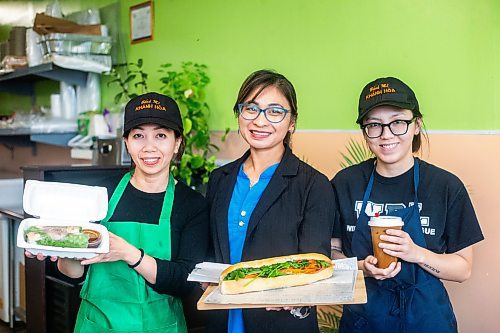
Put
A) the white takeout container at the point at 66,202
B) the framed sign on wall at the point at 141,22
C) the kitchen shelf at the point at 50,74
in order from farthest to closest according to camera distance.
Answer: the kitchen shelf at the point at 50,74, the framed sign on wall at the point at 141,22, the white takeout container at the point at 66,202

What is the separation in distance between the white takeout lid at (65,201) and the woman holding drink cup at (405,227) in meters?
0.79

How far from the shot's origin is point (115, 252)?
1.71 meters

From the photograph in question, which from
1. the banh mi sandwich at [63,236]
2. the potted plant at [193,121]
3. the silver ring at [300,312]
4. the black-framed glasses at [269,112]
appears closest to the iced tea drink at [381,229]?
the silver ring at [300,312]

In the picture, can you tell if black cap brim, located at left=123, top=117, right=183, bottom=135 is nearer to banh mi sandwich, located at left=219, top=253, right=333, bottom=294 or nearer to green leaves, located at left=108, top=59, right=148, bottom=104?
banh mi sandwich, located at left=219, top=253, right=333, bottom=294

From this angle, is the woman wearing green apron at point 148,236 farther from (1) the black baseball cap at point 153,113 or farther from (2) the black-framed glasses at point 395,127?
(2) the black-framed glasses at point 395,127

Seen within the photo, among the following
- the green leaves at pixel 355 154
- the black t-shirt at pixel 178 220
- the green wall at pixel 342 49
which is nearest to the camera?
the black t-shirt at pixel 178 220

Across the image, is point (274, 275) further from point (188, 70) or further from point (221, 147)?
point (188, 70)

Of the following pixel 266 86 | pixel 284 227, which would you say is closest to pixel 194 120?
pixel 266 86

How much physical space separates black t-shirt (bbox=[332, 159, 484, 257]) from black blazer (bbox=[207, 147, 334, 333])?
120 mm

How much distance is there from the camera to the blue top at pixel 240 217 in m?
1.80

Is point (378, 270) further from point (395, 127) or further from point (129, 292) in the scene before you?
point (129, 292)

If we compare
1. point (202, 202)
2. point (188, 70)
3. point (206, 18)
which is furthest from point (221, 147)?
point (202, 202)

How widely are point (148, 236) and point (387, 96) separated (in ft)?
2.77

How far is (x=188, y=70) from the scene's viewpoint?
357 centimetres
